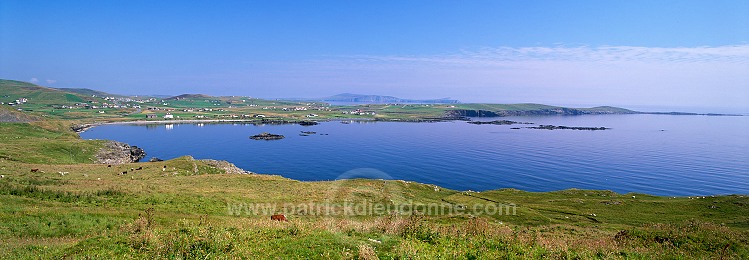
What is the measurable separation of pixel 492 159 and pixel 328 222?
97.2m

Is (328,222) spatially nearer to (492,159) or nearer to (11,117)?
(492,159)

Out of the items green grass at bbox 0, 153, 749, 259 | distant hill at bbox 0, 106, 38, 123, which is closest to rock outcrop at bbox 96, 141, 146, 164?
distant hill at bbox 0, 106, 38, 123

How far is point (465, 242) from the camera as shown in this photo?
15133mm

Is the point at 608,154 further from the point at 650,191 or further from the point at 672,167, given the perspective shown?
the point at 650,191

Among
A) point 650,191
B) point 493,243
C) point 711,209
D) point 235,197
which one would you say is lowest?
point 650,191

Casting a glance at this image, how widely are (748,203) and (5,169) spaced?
87.1m

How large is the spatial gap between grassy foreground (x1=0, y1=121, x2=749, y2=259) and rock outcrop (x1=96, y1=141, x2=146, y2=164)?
20712 mm

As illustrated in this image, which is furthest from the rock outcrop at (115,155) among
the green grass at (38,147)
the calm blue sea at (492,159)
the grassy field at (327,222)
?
the grassy field at (327,222)

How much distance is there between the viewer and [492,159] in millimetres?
109062

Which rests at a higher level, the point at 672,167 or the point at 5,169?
the point at 5,169

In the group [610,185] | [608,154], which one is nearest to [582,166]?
[610,185]

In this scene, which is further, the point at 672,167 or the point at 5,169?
the point at 672,167

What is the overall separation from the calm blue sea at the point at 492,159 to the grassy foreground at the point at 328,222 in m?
29.5

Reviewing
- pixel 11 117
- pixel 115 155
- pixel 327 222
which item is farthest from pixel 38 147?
pixel 327 222
